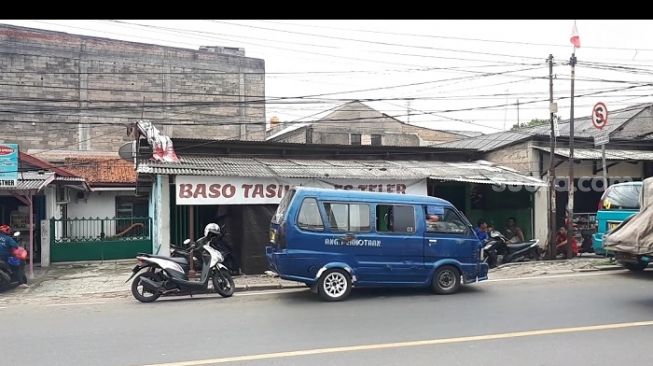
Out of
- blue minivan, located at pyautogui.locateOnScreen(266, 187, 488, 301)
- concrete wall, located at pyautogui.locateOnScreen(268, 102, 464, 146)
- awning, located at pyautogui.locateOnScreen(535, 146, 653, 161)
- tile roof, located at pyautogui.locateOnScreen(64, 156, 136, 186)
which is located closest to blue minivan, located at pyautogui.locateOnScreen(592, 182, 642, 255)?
awning, located at pyautogui.locateOnScreen(535, 146, 653, 161)

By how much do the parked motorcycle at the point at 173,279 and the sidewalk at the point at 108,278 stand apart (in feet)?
3.29

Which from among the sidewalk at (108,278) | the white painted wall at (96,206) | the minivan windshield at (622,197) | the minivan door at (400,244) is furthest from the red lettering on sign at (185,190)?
the white painted wall at (96,206)

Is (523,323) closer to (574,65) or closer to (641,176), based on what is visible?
(574,65)

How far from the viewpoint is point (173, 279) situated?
8836 millimetres

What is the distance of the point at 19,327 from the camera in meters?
7.00

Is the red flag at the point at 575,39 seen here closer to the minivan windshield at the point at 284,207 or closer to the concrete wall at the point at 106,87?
the minivan windshield at the point at 284,207

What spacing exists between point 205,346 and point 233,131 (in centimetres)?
2776

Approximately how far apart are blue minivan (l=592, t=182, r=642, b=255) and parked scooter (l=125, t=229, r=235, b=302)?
8348 mm

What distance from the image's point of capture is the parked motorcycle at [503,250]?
13597 mm

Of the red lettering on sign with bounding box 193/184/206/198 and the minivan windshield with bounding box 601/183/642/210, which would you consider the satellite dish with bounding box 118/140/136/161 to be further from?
the minivan windshield with bounding box 601/183/642/210

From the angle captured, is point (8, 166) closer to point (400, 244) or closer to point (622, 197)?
point (400, 244)

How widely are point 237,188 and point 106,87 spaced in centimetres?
2084

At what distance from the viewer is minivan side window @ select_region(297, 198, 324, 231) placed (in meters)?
8.73

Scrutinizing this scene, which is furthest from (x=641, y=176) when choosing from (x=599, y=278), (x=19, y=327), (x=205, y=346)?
(x=19, y=327)
